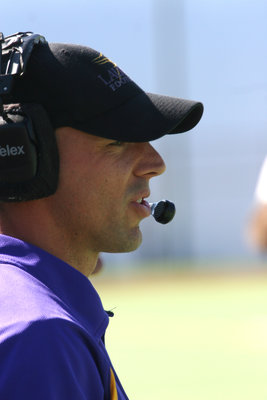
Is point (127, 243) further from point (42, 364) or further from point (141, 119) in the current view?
point (42, 364)

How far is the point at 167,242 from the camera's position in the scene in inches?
838

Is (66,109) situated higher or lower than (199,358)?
higher

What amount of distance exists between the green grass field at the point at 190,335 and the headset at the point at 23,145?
5711 millimetres

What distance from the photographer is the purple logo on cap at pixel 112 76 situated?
1895 millimetres

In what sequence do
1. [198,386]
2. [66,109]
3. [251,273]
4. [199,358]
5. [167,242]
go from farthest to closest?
1. [167,242]
2. [251,273]
3. [199,358]
4. [198,386]
5. [66,109]

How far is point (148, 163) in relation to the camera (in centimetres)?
196

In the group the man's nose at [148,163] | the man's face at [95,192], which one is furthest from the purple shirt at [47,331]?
the man's nose at [148,163]

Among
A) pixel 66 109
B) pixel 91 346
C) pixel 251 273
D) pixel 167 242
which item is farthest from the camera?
pixel 167 242

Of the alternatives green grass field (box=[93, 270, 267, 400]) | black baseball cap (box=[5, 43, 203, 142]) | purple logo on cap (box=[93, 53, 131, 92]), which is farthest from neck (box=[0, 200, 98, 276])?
green grass field (box=[93, 270, 267, 400])

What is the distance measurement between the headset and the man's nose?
0.20 m

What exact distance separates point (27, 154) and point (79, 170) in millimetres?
122

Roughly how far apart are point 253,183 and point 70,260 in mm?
20093

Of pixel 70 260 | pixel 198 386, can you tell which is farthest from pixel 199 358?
pixel 70 260

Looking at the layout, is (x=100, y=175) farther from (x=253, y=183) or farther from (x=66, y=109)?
(x=253, y=183)
